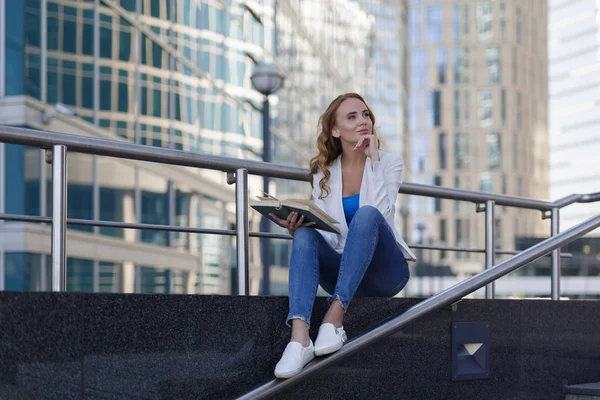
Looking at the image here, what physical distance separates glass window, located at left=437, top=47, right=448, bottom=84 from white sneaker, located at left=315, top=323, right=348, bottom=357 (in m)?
110

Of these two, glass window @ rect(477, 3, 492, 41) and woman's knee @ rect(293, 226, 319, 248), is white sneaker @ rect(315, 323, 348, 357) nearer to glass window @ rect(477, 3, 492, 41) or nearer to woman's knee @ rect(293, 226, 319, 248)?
woman's knee @ rect(293, 226, 319, 248)

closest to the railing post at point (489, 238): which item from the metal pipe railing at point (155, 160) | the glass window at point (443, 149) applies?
the metal pipe railing at point (155, 160)

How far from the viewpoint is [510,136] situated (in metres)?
107

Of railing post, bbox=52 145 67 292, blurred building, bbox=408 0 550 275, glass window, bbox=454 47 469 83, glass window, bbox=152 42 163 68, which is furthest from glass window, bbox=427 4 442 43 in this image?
railing post, bbox=52 145 67 292

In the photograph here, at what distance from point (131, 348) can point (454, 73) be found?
111m

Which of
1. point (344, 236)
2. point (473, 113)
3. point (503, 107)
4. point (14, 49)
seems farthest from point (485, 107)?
point (344, 236)

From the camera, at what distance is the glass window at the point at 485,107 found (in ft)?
356

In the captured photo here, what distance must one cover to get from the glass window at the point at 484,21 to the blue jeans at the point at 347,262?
111m

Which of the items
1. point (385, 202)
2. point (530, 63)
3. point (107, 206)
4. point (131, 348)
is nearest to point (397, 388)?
point (385, 202)

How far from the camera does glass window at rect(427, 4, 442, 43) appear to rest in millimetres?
115062

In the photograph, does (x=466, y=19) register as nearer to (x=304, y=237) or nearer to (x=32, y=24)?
(x=32, y=24)

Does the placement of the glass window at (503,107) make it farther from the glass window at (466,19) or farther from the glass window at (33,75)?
the glass window at (33,75)

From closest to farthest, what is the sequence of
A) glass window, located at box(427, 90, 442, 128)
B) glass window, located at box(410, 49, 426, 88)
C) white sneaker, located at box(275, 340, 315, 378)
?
white sneaker, located at box(275, 340, 315, 378) < glass window, located at box(427, 90, 442, 128) < glass window, located at box(410, 49, 426, 88)

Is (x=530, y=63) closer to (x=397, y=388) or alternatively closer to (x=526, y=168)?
(x=526, y=168)
